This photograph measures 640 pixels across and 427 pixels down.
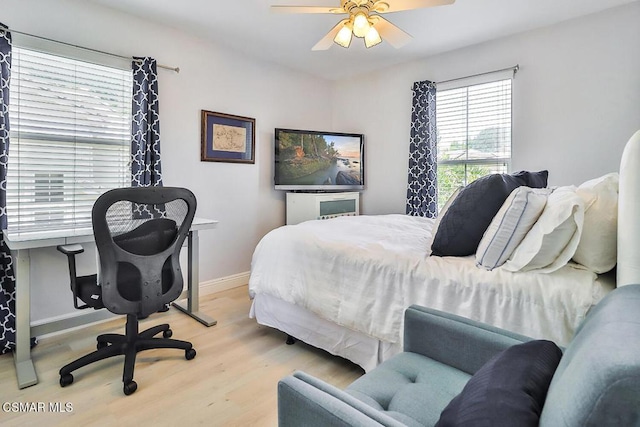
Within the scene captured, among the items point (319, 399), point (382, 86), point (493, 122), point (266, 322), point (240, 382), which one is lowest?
point (240, 382)

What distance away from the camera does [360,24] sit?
2.12 metres

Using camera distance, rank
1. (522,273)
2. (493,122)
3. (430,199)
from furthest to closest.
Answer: (430,199) → (493,122) → (522,273)

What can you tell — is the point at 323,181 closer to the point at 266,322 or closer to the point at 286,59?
the point at 286,59

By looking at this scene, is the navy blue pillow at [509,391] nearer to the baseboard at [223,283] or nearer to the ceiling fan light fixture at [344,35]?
the ceiling fan light fixture at [344,35]

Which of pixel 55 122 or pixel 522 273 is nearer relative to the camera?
pixel 522 273

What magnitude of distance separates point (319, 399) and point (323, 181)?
138 inches

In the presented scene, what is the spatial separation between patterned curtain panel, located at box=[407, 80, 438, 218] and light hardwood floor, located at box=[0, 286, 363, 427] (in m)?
2.13

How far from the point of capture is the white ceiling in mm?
2678

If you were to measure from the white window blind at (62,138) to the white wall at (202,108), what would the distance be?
225 millimetres

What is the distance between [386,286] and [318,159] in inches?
105

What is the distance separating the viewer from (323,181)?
420 cm

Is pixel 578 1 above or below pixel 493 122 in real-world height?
above

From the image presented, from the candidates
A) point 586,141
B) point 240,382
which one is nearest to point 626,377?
point 240,382

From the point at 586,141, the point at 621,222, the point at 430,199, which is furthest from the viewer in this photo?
the point at 430,199
